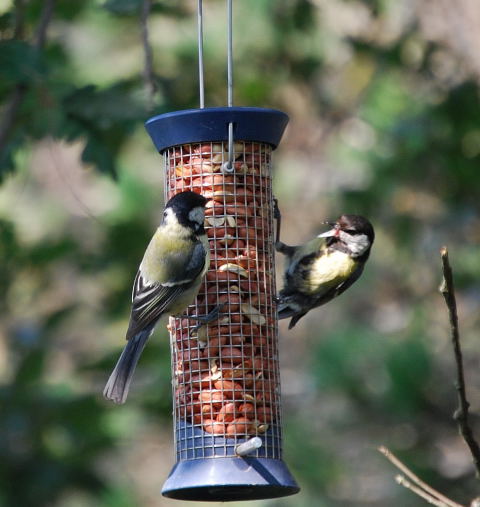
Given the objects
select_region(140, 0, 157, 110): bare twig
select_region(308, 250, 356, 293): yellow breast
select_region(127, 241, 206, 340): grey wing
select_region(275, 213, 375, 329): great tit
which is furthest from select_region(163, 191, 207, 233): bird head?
select_region(308, 250, 356, 293): yellow breast

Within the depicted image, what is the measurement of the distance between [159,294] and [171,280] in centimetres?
8

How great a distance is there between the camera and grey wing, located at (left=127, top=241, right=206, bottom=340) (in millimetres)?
4047

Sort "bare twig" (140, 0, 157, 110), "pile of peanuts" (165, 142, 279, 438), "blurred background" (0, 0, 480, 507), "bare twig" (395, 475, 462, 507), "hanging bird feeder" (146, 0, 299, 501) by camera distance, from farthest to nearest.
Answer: "blurred background" (0, 0, 480, 507) < "bare twig" (140, 0, 157, 110) < "pile of peanuts" (165, 142, 279, 438) < "hanging bird feeder" (146, 0, 299, 501) < "bare twig" (395, 475, 462, 507)

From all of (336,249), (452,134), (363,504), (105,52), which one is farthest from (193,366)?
(363,504)

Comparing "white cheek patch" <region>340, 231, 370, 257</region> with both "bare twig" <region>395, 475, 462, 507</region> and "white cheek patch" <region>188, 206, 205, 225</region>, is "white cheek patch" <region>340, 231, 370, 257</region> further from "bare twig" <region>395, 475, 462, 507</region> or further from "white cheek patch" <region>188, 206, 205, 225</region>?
"bare twig" <region>395, 475, 462, 507</region>

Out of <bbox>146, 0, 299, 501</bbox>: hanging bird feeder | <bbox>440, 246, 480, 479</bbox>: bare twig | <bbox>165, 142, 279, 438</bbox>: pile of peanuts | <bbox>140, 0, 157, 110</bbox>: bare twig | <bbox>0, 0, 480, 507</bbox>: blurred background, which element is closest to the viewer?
<bbox>440, 246, 480, 479</bbox>: bare twig

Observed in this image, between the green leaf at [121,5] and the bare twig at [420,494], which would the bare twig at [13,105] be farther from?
the bare twig at [420,494]

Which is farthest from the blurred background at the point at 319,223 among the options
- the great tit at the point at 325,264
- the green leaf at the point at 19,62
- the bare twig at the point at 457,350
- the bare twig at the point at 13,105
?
the bare twig at the point at 457,350

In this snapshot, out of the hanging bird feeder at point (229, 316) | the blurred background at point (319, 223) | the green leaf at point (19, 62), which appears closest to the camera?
the hanging bird feeder at point (229, 316)

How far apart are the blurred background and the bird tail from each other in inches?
70.7

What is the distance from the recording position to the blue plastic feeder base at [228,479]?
380 centimetres

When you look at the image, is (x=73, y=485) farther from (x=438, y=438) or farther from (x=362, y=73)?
(x=362, y=73)

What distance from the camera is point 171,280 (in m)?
4.11

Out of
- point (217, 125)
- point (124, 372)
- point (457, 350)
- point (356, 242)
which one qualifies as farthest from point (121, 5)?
point (457, 350)
